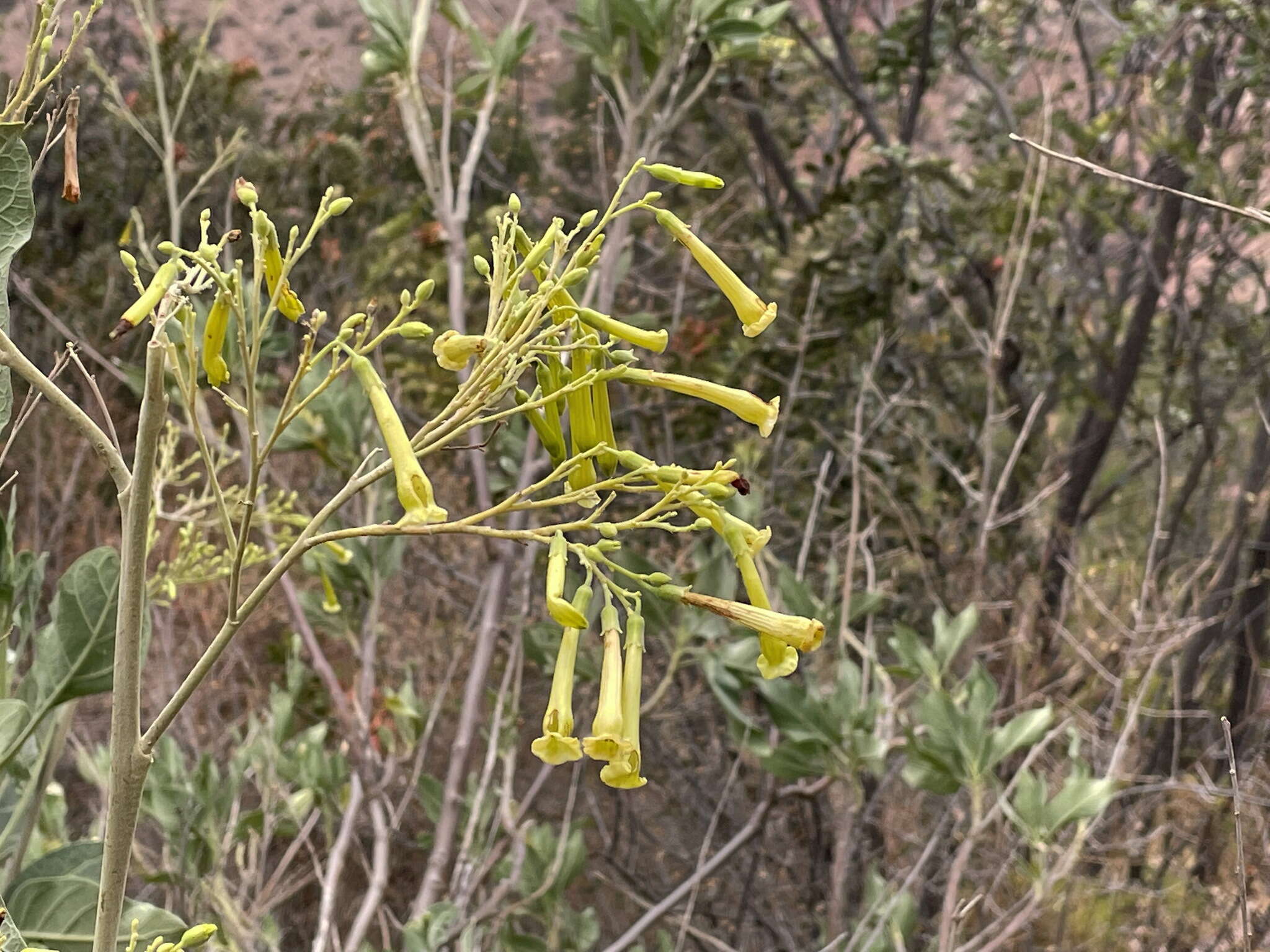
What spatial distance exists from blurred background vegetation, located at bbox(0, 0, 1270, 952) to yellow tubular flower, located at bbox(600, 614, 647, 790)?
62 cm

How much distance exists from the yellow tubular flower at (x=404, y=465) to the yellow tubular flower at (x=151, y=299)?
0.28ft

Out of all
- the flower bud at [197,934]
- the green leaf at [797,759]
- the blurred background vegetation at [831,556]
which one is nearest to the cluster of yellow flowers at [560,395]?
the flower bud at [197,934]

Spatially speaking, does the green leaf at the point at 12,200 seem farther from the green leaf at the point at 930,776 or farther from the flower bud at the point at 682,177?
the green leaf at the point at 930,776

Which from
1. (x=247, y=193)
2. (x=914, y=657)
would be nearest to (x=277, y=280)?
(x=247, y=193)

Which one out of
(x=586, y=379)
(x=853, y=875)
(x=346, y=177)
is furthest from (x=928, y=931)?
(x=346, y=177)

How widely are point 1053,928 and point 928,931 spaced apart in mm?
464

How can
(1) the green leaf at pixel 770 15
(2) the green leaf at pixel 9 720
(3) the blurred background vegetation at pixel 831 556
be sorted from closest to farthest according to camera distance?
(2) the green leaf at pixel 9 720 < (3) the blurred background vegetation at pixel 831 556 < (1) the green leaf at pixel 770 15

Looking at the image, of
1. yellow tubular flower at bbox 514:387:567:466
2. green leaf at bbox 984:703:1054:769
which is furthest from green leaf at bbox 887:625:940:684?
yellow tubular flower at bbox 514:387:567:466

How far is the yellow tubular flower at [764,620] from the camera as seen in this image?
22.2 inches

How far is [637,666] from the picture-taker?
0.61 metres

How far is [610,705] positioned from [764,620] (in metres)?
0.10

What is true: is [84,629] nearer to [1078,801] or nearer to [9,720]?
[9,720]

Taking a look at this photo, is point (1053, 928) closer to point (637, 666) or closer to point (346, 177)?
point (637, 666)

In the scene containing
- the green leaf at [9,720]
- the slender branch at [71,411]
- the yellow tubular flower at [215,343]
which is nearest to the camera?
the slender branch at [71,411]
